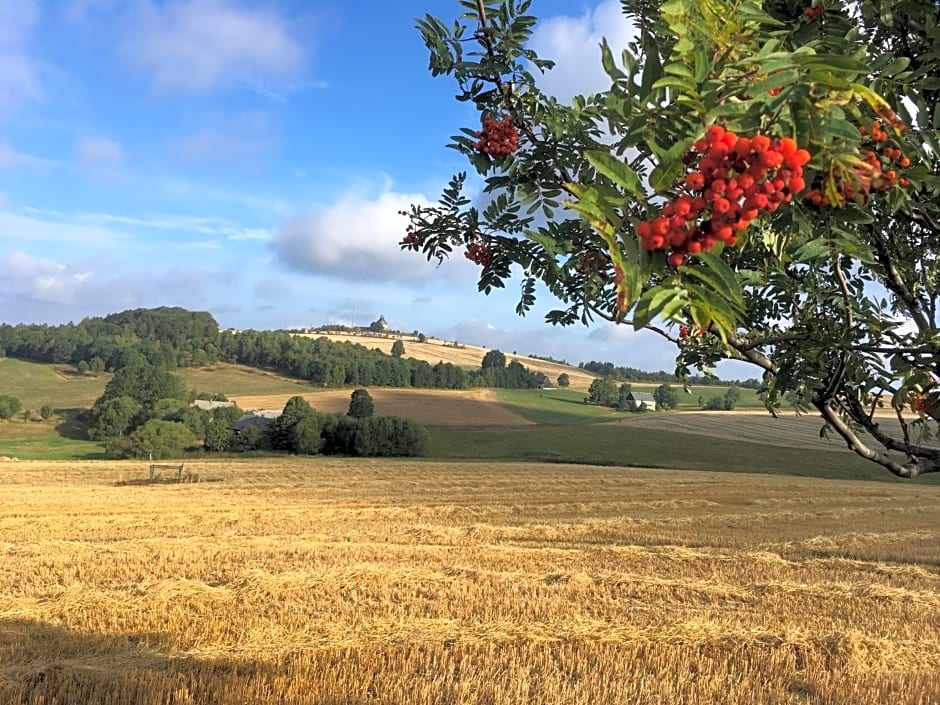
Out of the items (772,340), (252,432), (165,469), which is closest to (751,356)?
(772,340)

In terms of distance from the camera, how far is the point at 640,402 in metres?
82.2

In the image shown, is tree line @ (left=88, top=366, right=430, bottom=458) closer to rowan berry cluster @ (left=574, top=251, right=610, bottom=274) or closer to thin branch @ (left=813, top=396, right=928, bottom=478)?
thin branch @ (left=813, top=396, right=928, bottom=478)

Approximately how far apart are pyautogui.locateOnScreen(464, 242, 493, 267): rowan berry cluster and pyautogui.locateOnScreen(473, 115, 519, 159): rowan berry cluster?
506 mm

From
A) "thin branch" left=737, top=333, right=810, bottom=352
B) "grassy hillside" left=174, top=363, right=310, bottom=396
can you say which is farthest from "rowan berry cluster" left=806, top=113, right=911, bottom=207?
"grassy hillside" left=174, top=363, right=310, bottom=396

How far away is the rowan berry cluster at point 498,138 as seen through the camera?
2.70m

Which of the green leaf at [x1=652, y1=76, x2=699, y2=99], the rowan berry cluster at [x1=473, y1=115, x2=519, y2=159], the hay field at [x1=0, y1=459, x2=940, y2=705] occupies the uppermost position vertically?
the rowan berry cluster at [x1=473, y1=115, x2=519, y2=159]

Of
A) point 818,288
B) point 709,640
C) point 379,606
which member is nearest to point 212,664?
point 379,606

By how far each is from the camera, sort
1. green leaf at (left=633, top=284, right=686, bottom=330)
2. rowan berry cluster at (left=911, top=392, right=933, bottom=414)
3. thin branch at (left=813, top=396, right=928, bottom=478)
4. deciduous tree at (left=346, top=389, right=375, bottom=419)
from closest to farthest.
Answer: green leaf at (left=633, top=284, right=686, bottom=330), rowan berry cluster at (left=911, top=392, right=933, bottom=414), thin branch at (left=813, top=396, right=928, bottom=478), deciduous tree at (left=346, top=389, right=375, bottom=419)

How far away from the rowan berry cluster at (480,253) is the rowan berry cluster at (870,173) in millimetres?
1513

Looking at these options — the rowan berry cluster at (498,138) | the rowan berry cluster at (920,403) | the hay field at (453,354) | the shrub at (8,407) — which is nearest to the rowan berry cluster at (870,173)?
the rowan berry cluster at (920,403)

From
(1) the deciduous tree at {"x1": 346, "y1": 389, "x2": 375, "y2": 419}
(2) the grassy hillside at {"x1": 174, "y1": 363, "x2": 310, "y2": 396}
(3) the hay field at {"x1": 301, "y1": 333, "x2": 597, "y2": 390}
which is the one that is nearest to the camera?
(1) the deciduous tree at {"x1": 346, "y1": 389, "x2": 375, "y2": 419}

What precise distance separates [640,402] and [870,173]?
275 feet

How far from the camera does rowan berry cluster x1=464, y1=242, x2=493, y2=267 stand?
3096 mm

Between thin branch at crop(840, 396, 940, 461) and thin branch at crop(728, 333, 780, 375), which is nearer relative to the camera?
thin branch at crop(728, 333, 780, 375)
